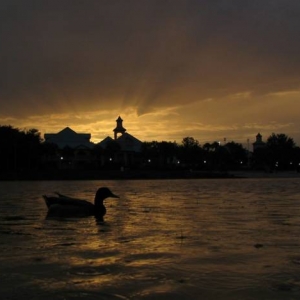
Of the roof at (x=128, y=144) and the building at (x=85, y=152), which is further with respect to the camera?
the roof at (x=128, y=144)

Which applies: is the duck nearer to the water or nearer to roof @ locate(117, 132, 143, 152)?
the water

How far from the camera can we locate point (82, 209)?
1864 centimetres

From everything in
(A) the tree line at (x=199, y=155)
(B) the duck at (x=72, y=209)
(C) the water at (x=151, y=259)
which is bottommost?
(C) the water at (x=151, y=259)

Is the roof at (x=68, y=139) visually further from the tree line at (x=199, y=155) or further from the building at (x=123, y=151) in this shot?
the tree line at (x=199, y=155)

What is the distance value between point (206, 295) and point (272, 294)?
0.84 meters

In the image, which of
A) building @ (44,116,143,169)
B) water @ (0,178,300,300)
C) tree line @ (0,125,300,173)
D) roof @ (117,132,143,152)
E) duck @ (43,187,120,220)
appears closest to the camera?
water @ (0,178,300,300)

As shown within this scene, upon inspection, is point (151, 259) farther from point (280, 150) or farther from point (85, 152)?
point (280, 150)

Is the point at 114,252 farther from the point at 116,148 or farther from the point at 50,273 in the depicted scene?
the point at 116,148

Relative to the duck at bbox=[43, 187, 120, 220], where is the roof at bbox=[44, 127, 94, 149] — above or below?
above

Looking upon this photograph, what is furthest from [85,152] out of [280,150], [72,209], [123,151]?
[72,209]

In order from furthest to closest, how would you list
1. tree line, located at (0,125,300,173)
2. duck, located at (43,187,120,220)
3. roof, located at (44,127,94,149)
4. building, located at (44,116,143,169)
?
roof, located at (44,127,94,149)
building, located at (44,116,143,169)
tree line, located at (0,125,300,173)
duck, located at (43,187,120,220)

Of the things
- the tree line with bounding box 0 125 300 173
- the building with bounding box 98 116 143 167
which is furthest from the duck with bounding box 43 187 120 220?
the building with bounding box 98 116 143 167

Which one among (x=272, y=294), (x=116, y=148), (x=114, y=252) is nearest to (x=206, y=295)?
(x=272, y=294)

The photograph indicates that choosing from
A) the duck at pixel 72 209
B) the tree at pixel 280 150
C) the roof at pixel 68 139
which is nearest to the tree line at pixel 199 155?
the tree at pixel 280 150
